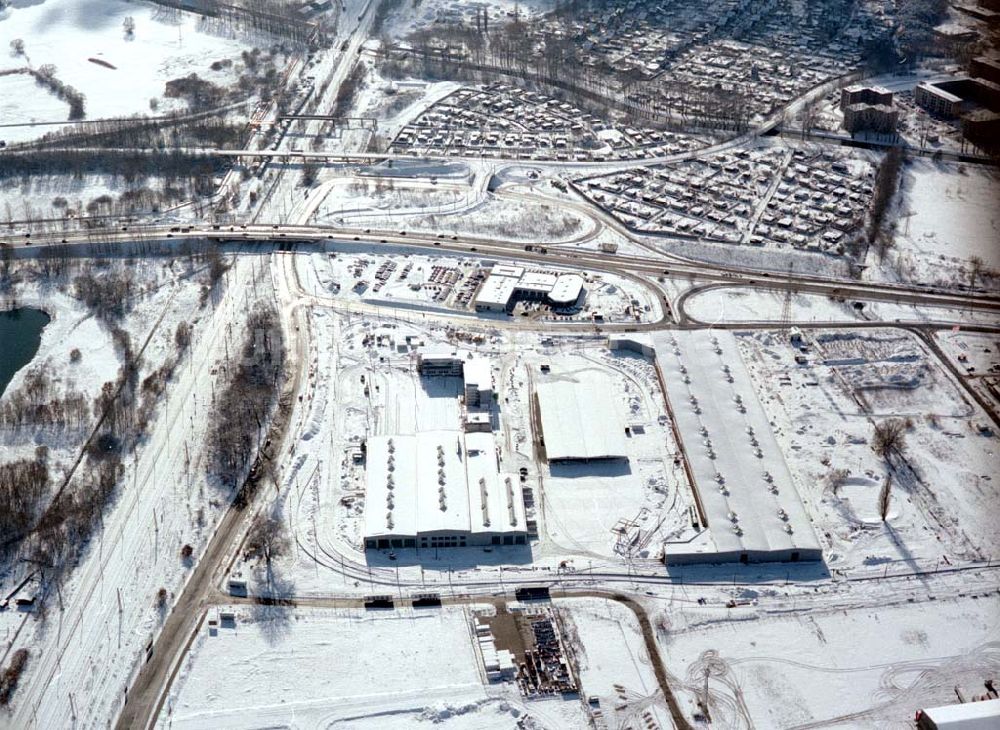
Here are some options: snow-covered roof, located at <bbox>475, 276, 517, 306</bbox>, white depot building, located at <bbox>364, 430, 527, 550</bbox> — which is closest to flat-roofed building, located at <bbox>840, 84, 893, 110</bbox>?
snow-covered roof, located at <bbox>475, 276, 517, 306</bbox>

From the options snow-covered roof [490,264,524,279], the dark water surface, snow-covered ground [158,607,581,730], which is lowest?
snow-covered ground [158,607,581,730]

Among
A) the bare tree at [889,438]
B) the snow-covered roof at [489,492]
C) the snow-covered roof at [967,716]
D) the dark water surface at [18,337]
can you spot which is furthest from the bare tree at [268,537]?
the bare tree at [889,438]

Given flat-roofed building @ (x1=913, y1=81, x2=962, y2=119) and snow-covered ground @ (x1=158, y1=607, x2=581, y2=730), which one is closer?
snow-covered ground @ (x1=158, y1=607, x2=581, y2=730)

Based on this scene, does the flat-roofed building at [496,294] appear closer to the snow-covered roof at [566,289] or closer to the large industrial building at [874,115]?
the snow-covered roof at [566,289]

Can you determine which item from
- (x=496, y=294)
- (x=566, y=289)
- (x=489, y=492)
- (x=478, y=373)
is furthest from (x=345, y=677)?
(x=566, y=289)

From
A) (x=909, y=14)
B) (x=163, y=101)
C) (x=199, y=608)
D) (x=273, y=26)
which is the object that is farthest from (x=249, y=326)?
(x=909, y=14)

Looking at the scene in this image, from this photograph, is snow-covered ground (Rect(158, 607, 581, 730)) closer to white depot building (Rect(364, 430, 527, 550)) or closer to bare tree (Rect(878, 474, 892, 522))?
white depot building (Rect(364, 430, 527, 550))
